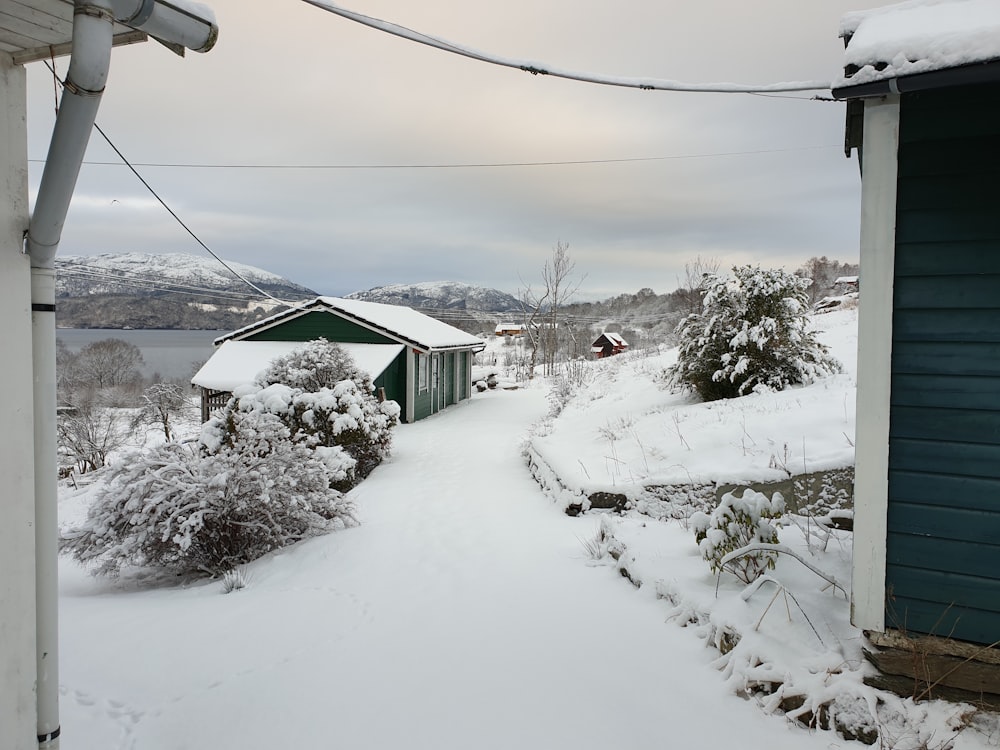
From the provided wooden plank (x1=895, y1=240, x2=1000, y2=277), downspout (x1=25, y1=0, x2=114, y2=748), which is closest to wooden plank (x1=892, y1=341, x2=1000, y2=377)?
wooden plank (x1=895, y1=240, x2=1000, y2=277)

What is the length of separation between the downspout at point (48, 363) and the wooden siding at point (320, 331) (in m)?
14.9

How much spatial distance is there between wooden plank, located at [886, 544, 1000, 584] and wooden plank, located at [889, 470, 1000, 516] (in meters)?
0.10

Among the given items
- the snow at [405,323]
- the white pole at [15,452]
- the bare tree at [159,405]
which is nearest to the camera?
the white pole at [15,452]

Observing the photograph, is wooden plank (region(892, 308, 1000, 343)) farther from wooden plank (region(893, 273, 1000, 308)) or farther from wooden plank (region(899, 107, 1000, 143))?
wooden plank (region(899, 107, 1000, 143))

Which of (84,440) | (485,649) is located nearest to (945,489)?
(485,649)

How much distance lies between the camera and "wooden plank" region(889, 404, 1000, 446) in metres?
2.78

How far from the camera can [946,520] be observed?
2852 millimetres

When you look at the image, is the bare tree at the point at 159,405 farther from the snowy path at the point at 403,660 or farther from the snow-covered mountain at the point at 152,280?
the snowy path at the point at 403,660

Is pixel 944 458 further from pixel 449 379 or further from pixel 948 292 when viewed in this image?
pixel 449 379

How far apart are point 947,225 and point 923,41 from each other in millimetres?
892

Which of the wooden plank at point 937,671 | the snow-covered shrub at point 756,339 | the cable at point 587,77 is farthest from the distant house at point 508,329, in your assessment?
the wooden plank at point 937,671

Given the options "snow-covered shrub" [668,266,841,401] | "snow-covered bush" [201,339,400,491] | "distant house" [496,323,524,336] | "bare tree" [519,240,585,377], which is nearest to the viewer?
"snow-covered shrub" [668,266,841,401]

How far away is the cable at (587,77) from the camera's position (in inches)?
138

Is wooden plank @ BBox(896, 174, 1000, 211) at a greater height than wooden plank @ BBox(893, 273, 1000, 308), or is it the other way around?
wooden plank @ BBox(896, 174, 1000, 211)
